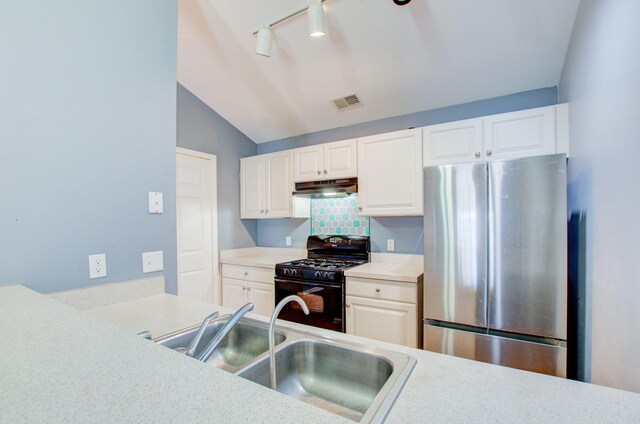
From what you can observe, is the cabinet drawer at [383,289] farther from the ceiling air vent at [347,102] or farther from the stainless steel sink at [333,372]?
the ceiling air vent at [347,102]

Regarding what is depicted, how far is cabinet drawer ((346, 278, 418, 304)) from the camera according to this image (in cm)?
225

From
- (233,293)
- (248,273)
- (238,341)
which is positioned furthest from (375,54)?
(233,293)

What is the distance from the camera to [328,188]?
2898 millimetres

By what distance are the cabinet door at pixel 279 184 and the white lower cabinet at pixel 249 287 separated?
0.68 metres

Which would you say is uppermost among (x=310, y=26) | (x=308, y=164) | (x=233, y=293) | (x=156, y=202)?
(x=310, y=26)

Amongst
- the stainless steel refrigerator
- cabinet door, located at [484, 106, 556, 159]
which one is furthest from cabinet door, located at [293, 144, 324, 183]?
cabinet door, located at [484, 106, 556, 159]

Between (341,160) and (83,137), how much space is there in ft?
6.51

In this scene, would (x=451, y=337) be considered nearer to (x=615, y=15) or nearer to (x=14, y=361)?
(x=615, y=15)

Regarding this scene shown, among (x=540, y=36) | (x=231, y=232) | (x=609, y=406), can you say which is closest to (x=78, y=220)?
(x=609, y=406)

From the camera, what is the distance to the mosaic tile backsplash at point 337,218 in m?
3.15

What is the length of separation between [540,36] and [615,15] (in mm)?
870

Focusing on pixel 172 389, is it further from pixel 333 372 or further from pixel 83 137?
pixel 83 137

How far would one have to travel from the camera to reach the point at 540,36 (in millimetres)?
1977

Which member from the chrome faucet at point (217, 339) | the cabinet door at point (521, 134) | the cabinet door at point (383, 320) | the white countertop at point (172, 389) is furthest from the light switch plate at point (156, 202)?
the cabinet door at point (521, 134)
